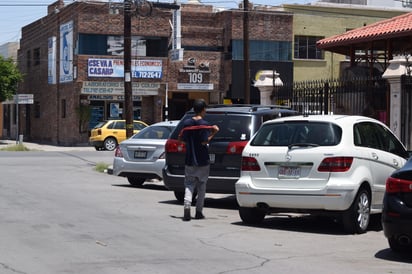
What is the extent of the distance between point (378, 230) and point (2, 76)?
4067 cm

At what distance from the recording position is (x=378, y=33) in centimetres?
2088

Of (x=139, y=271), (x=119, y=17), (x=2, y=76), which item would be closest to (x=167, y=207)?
(x=139, y=271)

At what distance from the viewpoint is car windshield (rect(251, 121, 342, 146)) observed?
36.7 ft

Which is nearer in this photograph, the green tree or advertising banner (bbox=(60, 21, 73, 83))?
advertising banner (bbox=(60, 21, 73, 83))

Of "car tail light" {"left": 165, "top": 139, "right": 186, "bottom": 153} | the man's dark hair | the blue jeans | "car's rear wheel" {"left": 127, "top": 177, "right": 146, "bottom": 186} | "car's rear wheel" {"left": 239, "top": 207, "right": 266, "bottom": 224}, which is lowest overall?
"car's rear wheel" {"left": 127, "top": 177, "right": 146, "bottom": 186}

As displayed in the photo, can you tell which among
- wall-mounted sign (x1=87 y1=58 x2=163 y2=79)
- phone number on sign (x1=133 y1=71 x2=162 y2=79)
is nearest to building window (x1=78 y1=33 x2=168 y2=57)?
wall-mounted sign (x1=87 y1=58 x2=163 y2=79)

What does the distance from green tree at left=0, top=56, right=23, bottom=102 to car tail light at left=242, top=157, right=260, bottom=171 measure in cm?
3977

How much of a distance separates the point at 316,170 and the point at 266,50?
37.9 metres

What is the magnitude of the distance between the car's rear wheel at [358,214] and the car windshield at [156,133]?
302 inches

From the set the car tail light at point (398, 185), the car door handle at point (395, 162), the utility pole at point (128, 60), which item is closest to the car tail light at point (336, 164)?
the car door handle at point (395, 162)

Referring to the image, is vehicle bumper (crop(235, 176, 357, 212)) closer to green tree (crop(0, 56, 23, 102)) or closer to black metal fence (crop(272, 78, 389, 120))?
black metal fence (crop(272, 78, 389, 120))

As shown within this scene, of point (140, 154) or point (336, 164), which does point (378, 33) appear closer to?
point (140, 154)

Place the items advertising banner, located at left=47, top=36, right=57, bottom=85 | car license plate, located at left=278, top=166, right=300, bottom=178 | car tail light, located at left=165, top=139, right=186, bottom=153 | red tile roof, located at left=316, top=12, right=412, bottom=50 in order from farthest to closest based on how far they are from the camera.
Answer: advertising banner, located at left=47, top=36, right=57, bottom=85
red tile roof, located at left=316, top=12, right=412, bottom=50
car tail light, located at left=165, top=139, right=186, bottom=153
car license plate, located at left=278, top=166, right=300, bottom=178

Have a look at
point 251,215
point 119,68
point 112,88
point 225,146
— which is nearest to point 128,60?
point 225,146
